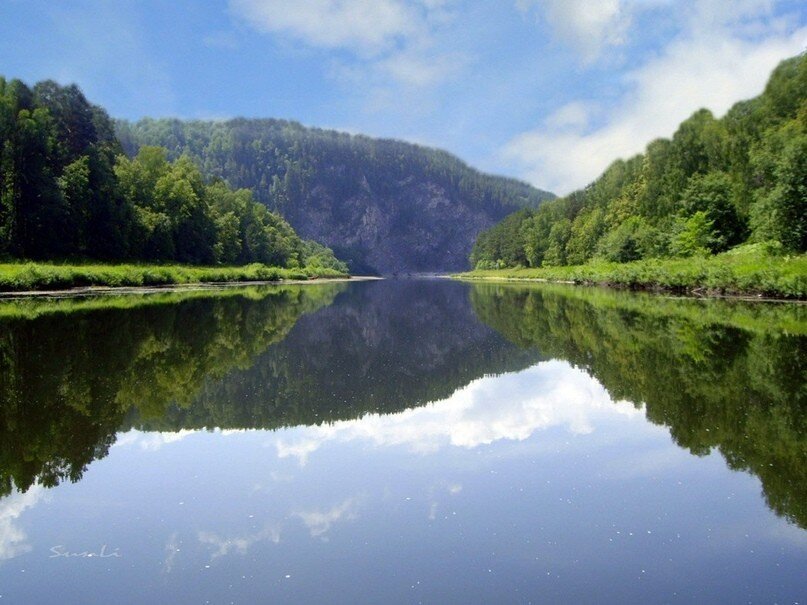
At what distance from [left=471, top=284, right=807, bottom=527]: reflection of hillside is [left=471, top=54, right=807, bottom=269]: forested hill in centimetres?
1568

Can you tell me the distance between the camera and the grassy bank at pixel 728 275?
32.4 metres

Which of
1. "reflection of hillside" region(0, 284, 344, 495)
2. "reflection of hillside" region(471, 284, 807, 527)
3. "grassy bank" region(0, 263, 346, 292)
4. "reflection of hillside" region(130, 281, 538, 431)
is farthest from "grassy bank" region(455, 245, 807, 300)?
"grassy bank" region(0, 263, 346, 292)

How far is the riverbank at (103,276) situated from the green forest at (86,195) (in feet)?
13.4

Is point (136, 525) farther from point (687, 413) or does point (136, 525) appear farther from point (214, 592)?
point (687, 413)

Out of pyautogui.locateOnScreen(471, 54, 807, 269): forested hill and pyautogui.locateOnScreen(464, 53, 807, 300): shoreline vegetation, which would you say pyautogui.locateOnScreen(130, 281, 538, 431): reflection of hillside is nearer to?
pyautogui.locateOnScreen(464, 53, 807, 300): shoreline vegetation

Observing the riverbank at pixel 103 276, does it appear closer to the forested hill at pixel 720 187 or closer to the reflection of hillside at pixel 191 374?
the reflection of hillside at pixel 191 374

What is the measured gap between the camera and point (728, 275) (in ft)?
123

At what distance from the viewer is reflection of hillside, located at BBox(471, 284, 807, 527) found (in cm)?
779

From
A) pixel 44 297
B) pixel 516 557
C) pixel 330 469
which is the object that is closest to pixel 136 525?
pixel 330 469

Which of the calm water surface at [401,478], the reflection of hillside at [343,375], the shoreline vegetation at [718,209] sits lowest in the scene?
the reflection of hillside at [343,375]

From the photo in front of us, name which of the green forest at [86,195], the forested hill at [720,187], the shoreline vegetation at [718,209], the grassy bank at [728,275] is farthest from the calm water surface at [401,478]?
the green forest at [86,195]

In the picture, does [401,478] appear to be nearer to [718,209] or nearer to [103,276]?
[103,276]

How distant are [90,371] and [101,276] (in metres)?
39.3

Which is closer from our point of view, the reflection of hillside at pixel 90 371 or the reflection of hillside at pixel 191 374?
the reflection of hillside at pixel 90 371
